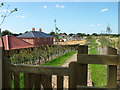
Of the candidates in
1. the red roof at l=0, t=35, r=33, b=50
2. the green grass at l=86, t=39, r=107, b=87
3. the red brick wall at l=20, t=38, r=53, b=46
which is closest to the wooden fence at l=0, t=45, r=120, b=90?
the green grass at l=86, t=39, r=107, b=87

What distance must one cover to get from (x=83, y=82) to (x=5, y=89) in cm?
117

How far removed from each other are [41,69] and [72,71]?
0.41 meters

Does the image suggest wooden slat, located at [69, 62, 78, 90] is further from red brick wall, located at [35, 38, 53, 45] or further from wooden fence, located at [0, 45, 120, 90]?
red brick wall, located at [35, 38, 53, 45]

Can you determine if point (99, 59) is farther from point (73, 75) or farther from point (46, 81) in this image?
point (46, 81)

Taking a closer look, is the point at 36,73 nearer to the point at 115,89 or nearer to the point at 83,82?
the point at 83,82

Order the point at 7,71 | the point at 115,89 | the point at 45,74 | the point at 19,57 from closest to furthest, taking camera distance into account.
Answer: the point at 115,89, the point at 45,74, the point at 7,71, the point at 19,57

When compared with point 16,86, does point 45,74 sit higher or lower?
higher

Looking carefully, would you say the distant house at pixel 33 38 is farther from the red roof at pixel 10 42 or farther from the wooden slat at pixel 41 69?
the wooden slat at pixel 41 69

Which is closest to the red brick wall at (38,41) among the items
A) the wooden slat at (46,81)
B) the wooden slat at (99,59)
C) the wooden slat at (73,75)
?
the wooden slat at (46,81)

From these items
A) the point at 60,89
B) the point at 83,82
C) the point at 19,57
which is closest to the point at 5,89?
the point at 60,89

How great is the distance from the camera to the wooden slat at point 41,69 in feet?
6.08

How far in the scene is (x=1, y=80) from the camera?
2223 mm

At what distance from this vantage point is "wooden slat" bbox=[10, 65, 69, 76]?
1853 mm

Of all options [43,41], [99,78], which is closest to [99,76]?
[99,78]
